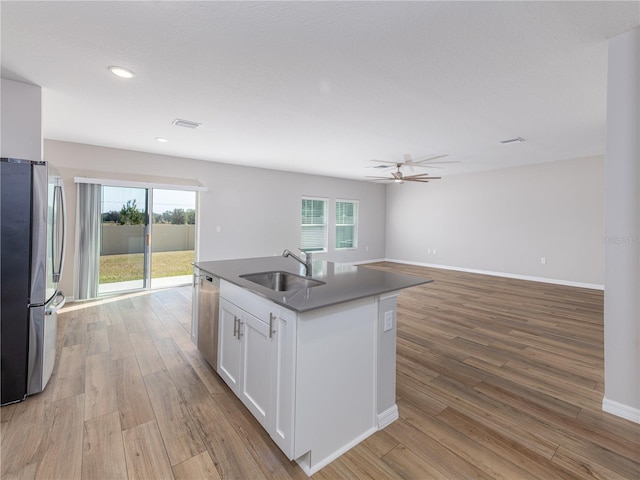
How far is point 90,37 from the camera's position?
203cm

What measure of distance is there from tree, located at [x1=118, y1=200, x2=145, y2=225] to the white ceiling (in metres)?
1.25

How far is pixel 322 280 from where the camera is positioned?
7.07ft

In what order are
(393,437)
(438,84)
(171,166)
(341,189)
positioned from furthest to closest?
(341,189) → (171,166) → (438,84) → (393,437)

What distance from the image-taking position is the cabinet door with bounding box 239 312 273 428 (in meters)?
1.71

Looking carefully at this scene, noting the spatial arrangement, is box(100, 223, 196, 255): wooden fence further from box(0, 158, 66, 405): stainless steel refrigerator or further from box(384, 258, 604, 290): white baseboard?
box(384, 258, 604, 290): white baseboard

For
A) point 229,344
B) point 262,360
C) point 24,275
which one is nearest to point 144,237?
point 24,275

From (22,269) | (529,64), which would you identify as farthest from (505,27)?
(22,269)

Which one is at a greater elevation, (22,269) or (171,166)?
(171,166)

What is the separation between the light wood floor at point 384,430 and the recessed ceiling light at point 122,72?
2.56m

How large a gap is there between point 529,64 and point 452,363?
2.63m

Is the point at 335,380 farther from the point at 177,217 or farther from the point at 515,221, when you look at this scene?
the point at 515,221

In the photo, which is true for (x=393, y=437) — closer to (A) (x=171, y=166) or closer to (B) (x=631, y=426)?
(B) (x=631, y=426)

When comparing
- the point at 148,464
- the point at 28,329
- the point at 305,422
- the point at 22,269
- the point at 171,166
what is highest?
A: the point at 171,166

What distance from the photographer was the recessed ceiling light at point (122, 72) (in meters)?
2.43
